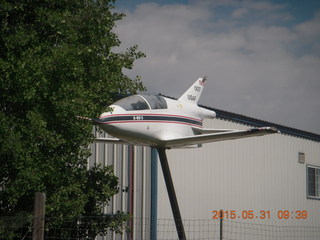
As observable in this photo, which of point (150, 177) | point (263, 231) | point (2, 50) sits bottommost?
point (263, 231)

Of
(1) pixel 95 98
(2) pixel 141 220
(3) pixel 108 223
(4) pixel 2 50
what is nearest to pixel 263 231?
(2) pixel 141 220

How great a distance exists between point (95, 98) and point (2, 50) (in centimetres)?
226

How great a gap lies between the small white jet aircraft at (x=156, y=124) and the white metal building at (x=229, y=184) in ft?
16.5

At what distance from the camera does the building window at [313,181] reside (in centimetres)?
2484

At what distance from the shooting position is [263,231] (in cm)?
2148

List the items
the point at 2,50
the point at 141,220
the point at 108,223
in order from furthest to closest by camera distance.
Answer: the point at 141,220 → the point at 108,223 → the point at 2,50

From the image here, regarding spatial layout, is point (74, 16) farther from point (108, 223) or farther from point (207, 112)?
point (108, 223)

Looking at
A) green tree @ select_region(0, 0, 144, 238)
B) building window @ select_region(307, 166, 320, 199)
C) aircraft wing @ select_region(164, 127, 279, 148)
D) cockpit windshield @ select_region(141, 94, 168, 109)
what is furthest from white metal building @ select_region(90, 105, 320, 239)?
aircraft wing @ select_region(164, 127, 279, 148)

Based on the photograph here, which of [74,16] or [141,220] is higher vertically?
[74,16]

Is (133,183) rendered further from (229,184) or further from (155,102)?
(155,102)
